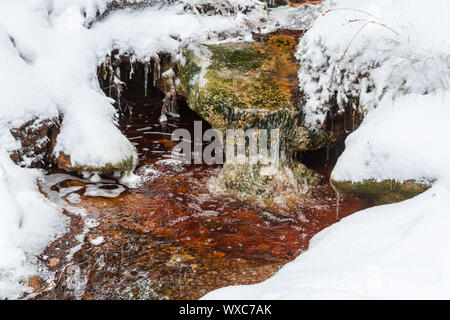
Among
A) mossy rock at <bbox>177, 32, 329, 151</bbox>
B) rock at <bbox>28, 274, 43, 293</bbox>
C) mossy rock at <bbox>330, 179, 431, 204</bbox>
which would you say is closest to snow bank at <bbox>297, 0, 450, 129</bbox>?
mossy rock at <bbox>177, 32, 329, 151</bbox>

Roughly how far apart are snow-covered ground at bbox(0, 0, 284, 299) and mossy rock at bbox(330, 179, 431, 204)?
9.64 ft

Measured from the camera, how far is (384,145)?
3217 millimetres

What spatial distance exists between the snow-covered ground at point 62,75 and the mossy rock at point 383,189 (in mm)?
2939

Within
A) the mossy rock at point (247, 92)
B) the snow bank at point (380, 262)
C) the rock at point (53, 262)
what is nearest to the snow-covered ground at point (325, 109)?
the snow bank at point (380, 262)

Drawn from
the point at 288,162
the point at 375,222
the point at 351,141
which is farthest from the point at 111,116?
the point at 375,222

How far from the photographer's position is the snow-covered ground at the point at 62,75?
Answer: 3.62m

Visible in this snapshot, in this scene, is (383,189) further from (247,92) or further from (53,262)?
(53,262)

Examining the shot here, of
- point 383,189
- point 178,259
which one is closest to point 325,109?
point 383,189

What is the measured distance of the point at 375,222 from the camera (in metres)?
2.72

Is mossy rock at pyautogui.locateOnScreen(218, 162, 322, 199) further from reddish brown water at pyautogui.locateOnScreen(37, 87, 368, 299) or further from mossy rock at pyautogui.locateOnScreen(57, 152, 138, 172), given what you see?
mossy rock at pyautogui.locateOnScreen(57, 152, 138, 172)

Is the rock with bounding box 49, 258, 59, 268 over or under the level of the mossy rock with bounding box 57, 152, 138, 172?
under

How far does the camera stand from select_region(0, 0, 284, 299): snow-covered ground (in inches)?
143

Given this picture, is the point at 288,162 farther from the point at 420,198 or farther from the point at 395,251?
the point at 395,251

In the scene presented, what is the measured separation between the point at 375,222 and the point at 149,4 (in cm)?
510
